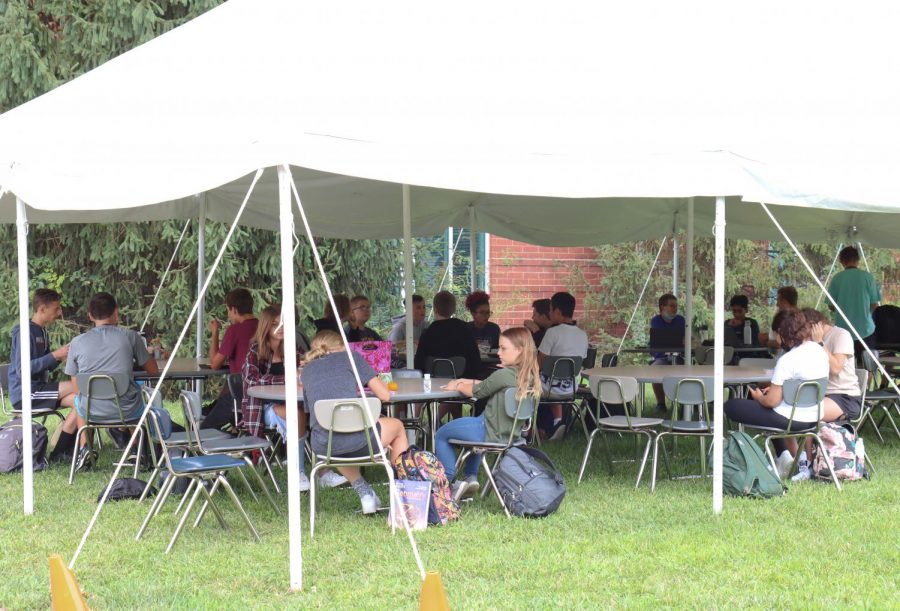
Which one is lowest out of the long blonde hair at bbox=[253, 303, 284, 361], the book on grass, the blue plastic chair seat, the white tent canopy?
the book on grass

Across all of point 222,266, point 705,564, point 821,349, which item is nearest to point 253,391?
point 705,564

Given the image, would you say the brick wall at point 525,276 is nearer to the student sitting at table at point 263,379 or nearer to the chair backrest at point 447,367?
the chair backrest at point 447,367

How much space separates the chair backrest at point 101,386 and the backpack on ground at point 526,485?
9.34 feet

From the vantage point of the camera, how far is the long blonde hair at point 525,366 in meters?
6.70

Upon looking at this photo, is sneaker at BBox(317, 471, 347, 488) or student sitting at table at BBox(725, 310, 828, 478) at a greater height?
student sitting at table at BBox(725, 310, 828, 478)

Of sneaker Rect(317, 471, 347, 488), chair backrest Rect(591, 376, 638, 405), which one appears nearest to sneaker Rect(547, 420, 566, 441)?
chair backrest Rect(591, 376, 638, 405)

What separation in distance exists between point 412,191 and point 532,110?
15.0ft

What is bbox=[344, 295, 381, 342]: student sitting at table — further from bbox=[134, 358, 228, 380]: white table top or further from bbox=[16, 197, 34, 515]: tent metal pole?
bbox=[16, 197, 34, 515]: tent metal pole

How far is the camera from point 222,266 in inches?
516

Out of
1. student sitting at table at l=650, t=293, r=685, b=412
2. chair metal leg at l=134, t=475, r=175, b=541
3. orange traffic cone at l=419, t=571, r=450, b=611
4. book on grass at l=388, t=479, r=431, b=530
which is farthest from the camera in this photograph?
student sitting at table at l=650, t=293, r=685, b=412

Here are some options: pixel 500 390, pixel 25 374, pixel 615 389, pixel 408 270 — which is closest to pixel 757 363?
pixel 615 389

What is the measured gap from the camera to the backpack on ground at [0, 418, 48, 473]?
841 centimetres

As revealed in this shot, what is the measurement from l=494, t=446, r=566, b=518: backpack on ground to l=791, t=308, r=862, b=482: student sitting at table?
80.1 inches

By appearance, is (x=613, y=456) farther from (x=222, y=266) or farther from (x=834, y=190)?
(x=222, y=266)
